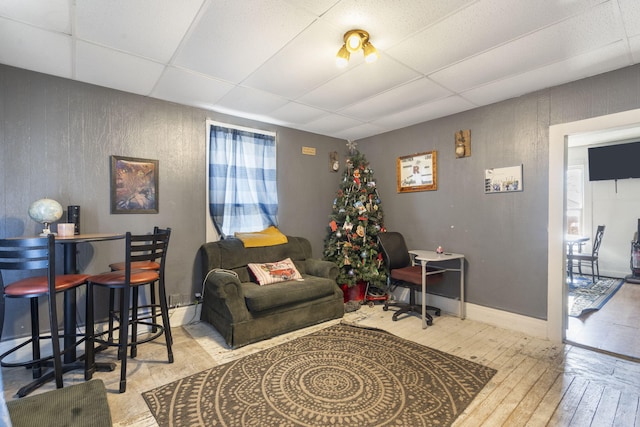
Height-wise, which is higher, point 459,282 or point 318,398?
point 459,282

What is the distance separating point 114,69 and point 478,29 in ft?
9.85

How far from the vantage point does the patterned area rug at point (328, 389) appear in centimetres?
190

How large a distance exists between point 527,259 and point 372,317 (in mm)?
1837

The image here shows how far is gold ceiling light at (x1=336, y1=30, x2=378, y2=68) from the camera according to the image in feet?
7.04

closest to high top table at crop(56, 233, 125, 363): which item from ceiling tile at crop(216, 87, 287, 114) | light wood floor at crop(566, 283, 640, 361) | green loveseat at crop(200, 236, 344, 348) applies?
green loveseat at crop(200, 236, 344, 348)

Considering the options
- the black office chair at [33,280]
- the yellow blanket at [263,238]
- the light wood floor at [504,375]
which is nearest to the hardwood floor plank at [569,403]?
the light wood floor at [504,375]

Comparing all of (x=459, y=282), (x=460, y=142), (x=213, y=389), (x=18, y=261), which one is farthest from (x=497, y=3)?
(x=18, y=261)

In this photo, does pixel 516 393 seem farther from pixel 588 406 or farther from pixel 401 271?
pixel 401 271

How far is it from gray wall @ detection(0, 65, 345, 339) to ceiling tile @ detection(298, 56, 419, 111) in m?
1.14

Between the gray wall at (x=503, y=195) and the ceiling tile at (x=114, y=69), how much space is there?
10.8ft

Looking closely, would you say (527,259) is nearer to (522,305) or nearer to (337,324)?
(522,305)

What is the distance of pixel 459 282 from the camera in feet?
12.5

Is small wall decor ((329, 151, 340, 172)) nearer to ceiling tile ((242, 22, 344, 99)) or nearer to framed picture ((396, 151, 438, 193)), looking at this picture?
framed picture ((396, 151, 438, 193))

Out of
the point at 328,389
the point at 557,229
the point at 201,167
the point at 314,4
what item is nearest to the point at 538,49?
the point at 557,229
